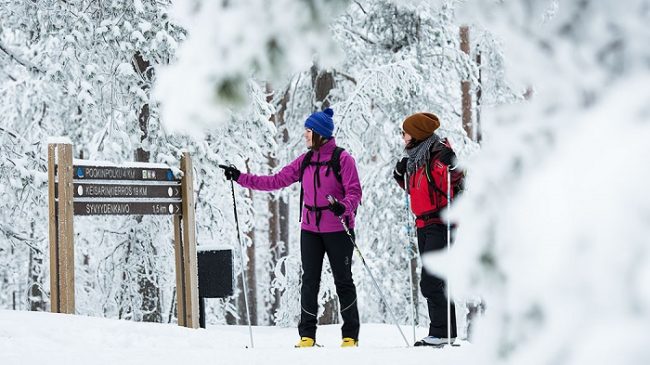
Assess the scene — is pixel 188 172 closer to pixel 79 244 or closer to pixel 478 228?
pixel 478 228

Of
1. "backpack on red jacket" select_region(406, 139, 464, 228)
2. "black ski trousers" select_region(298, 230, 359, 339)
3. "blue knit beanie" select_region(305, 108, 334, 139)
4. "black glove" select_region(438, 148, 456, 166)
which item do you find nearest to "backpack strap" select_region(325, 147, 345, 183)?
"blue knit beanie" select_region(305, 108, 334, 139)

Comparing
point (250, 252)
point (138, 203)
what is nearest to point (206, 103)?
point (138, 203)

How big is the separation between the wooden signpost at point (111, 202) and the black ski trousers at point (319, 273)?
2001 mm

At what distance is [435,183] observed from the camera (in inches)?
247

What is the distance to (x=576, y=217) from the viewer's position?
165 centimetres

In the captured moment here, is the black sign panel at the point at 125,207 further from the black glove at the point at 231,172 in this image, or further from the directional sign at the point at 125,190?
the black glove at the point at 231,172

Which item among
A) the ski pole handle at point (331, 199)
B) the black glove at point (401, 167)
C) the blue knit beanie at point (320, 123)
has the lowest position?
the ski pole handle at point (331, 199)

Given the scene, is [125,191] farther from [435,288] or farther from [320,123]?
[435,288]

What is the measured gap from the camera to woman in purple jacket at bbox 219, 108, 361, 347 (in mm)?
6773

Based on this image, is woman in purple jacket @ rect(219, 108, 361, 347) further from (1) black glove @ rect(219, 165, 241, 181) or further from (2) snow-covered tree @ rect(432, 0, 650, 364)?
(2) snow-covered tree @ rect(432, 0, 650, 364)

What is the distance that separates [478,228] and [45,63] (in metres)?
8.87

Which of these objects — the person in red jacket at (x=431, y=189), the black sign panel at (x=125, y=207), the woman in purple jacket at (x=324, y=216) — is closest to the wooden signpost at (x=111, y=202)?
the black sign panel at (x=125, y=207)

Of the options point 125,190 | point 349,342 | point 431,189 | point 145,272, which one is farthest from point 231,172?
point 145,272

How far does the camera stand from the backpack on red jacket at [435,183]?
6266 mm
